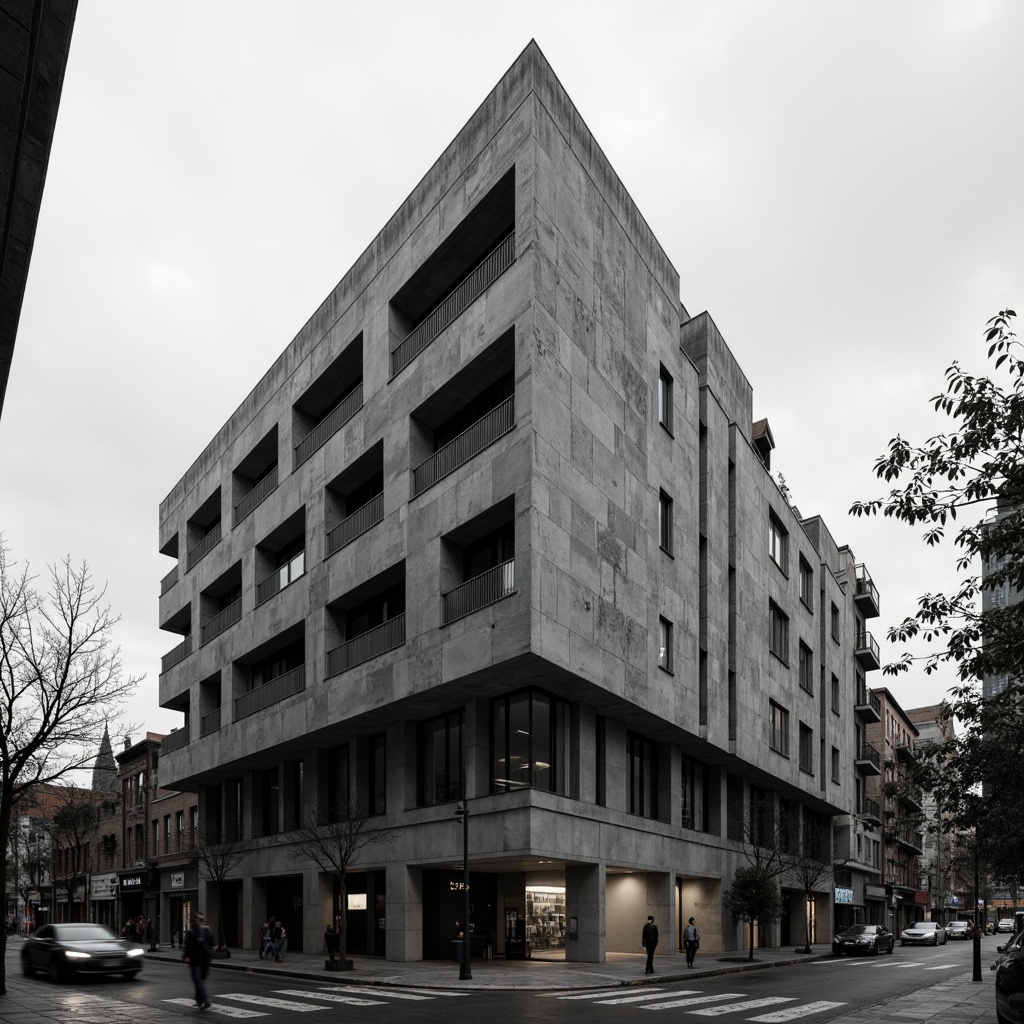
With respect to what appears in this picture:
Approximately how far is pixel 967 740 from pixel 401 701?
16700mm

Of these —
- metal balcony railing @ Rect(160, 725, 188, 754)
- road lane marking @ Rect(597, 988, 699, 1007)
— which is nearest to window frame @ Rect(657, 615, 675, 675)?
road lane marking @ Rect(597, 988, 699, 1007)

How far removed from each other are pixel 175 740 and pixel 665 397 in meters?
32.2

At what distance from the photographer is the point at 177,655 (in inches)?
2184

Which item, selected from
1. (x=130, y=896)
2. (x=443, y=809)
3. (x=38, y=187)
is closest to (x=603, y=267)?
(x=443, y=809)

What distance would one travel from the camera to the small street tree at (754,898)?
38091 millimetres

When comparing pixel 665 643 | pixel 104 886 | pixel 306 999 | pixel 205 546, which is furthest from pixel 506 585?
pixel 104 886

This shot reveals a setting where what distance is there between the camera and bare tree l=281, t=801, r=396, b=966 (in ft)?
104

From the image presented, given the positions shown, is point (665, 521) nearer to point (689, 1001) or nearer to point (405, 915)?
point (405, 915)

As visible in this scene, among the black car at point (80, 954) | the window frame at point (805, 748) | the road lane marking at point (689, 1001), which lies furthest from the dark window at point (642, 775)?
the black car at point (80, 954)

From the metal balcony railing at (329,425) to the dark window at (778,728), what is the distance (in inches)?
931

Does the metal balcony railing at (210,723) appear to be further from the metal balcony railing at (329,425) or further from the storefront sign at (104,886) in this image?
the storefront sign at (104,886)

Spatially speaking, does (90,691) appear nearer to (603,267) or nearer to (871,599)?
(603,267)

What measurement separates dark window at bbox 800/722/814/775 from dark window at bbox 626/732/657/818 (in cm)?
1764

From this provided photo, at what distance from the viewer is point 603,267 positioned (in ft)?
111
